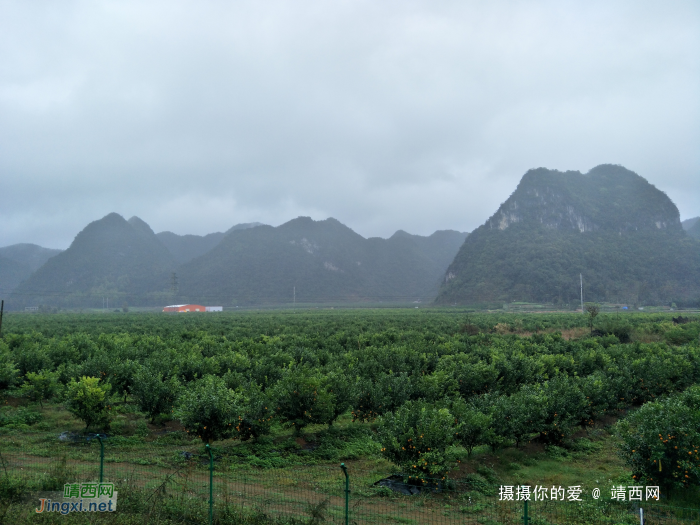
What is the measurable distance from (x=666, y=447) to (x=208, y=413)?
41.6ft

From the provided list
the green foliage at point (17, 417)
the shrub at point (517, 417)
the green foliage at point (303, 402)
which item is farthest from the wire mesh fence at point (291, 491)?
the green foliage at point (17, 417)

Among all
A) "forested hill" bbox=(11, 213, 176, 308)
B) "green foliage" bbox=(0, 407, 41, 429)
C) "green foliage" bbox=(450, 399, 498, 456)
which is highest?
"forested hill" bbox=(11, 213, 176, 308)

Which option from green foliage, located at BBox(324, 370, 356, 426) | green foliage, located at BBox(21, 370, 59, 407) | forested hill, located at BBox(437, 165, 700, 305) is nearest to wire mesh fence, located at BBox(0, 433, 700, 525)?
green foliage, located at BBox(324, 370, 356, 426)

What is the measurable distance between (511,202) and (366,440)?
185m

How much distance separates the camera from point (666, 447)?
1086 centimetres

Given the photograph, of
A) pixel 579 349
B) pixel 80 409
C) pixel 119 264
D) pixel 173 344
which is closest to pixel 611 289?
pixel 579 349

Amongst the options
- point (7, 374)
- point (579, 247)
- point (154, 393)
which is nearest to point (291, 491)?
point (154, 393)

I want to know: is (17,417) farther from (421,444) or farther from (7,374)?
(421,444)

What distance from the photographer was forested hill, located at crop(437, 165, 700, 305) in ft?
425

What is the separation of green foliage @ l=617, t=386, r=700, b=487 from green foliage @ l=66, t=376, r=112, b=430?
16808mm

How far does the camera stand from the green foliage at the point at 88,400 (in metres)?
15.4

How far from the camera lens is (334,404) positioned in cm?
1688

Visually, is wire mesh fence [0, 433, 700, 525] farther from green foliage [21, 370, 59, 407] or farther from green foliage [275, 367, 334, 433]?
green foliage [21, 370, 59, 407]

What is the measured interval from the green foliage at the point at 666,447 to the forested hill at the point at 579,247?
11777 centimetres
